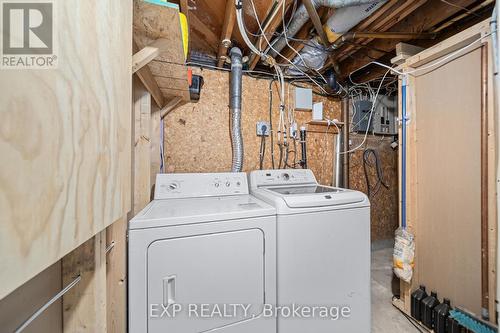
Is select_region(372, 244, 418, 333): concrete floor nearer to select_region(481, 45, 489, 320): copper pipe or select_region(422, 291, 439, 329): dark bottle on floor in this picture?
select_region(422, 291, 439, 329): dark bottle on floor

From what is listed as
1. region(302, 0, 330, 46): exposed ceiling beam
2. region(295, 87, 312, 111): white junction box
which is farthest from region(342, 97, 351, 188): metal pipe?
region(302, 0, 330, 46): exposed ceiling beam

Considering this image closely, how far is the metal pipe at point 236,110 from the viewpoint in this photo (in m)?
2.02

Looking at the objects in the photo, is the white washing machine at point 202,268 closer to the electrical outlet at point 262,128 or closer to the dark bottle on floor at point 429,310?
the electrical outlet at point 262,128

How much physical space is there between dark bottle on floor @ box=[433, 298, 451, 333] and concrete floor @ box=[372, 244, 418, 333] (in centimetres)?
18

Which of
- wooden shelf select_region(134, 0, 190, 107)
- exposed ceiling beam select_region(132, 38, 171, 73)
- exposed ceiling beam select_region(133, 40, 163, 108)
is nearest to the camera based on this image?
wooden shelf select_region(134, 0, 190, 107)

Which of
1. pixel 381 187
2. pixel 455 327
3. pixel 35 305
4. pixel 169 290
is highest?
pixel 381 187

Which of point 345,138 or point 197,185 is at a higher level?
point 345,138

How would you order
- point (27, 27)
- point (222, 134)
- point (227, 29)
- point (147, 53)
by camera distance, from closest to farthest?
point (27, 27) < point (147, 53) < point (227, 29) < point (222, 134)

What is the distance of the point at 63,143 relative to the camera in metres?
0.42

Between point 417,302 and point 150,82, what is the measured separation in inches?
105

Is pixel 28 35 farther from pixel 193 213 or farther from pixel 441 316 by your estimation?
pixel 441 316

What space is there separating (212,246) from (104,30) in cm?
96

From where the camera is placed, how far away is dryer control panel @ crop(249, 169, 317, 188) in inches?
70.4

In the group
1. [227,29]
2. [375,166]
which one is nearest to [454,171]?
[375,166]
